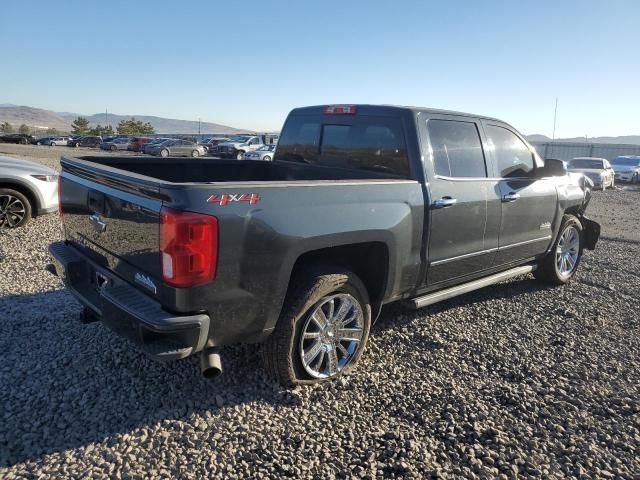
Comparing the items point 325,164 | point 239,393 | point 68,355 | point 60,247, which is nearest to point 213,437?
point 239,393

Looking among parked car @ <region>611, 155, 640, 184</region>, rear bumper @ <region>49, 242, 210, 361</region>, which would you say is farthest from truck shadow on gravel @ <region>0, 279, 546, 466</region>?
parked car @ <region>611, 155, 640, 184</region>

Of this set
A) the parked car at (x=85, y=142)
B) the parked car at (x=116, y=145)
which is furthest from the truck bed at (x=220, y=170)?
the parked car at (x=85, y=142)

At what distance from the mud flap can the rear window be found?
11.7 ft

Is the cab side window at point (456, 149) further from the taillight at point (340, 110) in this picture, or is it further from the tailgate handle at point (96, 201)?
the tailgate handle at point (96, 201)

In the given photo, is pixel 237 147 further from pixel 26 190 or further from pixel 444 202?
pixel 444 202

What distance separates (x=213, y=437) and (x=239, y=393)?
0.47m

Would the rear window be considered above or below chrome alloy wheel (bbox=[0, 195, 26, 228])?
above

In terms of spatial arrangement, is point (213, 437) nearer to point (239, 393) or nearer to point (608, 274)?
point (239, 393)

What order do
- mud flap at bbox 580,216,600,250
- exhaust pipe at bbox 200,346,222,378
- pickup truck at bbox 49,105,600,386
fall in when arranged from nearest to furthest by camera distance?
pickup truck at bbox 49,105,600,386 → exhaust pipe at bbox 200,346,222,378 → mud flap at bbox 580,216,600,250

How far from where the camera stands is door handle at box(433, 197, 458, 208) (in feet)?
12.5

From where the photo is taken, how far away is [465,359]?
3916 mm

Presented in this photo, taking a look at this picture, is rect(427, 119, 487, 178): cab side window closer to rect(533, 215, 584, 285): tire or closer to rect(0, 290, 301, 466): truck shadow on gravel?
rect(533, 215, 584, 285): tire

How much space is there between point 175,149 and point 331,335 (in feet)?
107

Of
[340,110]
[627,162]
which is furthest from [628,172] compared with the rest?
[340,110]
